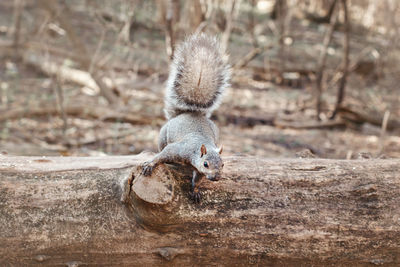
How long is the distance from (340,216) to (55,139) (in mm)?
4622

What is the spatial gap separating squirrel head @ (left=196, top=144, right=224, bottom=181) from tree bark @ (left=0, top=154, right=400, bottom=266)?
0.42 ft

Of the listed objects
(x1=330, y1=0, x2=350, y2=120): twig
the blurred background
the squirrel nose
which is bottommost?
the blurred background

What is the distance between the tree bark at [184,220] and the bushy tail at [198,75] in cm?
103

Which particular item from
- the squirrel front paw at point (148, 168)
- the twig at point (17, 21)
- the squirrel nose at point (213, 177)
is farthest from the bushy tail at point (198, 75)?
the twig at point (17, 21)

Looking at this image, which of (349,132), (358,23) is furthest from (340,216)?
(358,23)

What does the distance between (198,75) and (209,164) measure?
1.07 meters

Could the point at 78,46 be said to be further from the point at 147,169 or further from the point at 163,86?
the point at 147,169

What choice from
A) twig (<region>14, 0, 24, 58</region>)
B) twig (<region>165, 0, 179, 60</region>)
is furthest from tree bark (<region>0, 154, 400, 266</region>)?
twig (<region>14, 0, 24, 58</region>)

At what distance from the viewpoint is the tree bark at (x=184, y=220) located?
2133mm

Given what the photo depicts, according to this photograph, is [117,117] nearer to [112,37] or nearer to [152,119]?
[152,119]

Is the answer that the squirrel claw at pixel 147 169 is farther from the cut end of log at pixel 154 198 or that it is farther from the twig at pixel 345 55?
the twig at pixel 345 55

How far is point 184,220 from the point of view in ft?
7.13

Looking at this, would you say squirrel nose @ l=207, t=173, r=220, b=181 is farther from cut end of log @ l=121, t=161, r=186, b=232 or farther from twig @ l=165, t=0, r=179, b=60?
twig @ l=165, t=0, r=179, b=60

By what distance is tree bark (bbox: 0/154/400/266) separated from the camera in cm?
213
